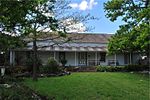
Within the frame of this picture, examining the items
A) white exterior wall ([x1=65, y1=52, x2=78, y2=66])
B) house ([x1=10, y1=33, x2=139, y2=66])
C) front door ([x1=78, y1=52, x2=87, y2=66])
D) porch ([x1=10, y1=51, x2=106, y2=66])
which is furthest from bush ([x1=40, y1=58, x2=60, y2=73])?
front door ([x1=78, y1=52, x2=87, y2=66])

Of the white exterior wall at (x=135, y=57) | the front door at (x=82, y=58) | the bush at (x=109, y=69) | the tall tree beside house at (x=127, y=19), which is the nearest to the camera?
the tall tree beside house at (x=127, y=19)

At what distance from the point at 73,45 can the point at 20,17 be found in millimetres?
38159

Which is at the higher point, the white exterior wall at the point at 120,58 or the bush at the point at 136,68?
the white exterior wall at the point at 120,58

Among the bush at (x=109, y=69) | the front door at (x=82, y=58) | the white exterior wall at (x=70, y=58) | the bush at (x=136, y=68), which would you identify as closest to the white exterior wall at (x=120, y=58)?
the front door at (x=82, y=58)

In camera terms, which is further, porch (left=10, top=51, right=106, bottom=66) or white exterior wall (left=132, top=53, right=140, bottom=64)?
white exterior wall (left=132, top=53, right=140, bottom=64)

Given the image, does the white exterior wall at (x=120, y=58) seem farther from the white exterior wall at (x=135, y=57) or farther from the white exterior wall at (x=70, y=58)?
the white exterior wall at (x=70, y=58)

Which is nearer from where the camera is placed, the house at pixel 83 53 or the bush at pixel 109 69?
the bush at pixel 109 69

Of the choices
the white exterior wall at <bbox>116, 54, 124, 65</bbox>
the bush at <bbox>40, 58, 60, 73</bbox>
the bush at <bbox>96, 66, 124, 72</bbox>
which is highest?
the white exterior wall at <bbox>116, 54, 124, 65</bbox>

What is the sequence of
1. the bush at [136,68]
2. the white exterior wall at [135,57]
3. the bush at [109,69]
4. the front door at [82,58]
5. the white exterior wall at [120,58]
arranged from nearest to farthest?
the bush at [109,69]
the bush at [136,68]
the front door at [82,58]
the white exterior wall at [120,58]
the white exterior wall at [135,57]

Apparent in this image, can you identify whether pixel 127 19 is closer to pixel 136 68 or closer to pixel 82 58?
pixel 136 68

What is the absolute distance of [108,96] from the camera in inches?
661

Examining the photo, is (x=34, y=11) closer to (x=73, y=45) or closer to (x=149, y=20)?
(x=149, y=20)

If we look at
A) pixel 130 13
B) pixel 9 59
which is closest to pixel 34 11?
pixel 130 13

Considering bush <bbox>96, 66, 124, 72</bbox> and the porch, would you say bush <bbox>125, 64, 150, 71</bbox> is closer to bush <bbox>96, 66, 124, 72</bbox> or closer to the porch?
bush <bbox>96, 66, 124, 72</bbox>
